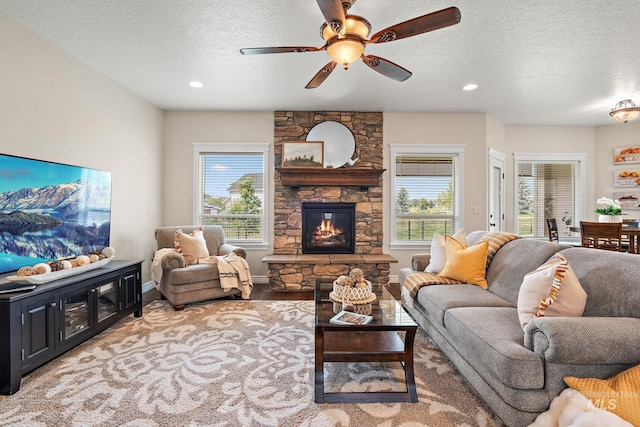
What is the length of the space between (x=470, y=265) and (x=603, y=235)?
2.23 metres

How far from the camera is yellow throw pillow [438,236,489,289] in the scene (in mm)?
2818

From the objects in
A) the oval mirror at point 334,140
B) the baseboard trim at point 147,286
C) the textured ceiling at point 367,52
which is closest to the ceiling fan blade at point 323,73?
the textured ceiling at point 367,52

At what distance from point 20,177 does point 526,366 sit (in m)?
3.65

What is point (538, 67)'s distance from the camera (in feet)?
10.8

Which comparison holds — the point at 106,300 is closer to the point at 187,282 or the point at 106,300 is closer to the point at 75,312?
the point at 75,312

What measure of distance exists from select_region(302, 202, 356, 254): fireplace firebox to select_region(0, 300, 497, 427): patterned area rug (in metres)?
2.04

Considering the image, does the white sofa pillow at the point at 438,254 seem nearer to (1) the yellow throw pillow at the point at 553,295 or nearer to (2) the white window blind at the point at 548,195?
(1) the yellow throw pillow at the point at 553,295

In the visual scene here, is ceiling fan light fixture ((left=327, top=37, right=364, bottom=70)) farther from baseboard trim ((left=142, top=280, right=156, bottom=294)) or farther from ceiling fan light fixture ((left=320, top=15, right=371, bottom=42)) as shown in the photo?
baseboard trim ((left=142, top=280, right=156, bottom=294))

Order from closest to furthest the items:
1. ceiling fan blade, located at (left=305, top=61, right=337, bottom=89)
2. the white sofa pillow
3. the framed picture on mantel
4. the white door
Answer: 1. ceiling fan blade, located at (left=305, top=61, right=337, bottom=89)
2. the white sofa pillow
3. the framed picture on mantel
4. the white door

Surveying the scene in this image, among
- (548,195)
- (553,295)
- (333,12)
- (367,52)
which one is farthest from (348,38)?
(548,195)

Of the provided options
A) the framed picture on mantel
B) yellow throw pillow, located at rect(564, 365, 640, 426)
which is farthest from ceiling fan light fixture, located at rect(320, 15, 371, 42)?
the framed picture on mantel

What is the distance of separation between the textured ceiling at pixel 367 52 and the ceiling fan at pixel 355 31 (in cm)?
38

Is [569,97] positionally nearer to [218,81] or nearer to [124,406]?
[218,81]

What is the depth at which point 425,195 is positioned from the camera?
16.6ft
